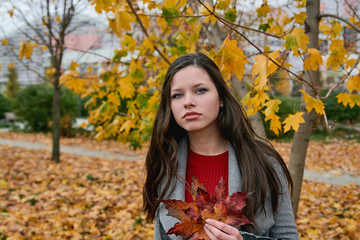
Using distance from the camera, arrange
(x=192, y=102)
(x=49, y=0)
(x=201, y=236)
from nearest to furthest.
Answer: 1. (x=201, y=236)
2. (x=192, y=102)
3. (x=49, y=0)

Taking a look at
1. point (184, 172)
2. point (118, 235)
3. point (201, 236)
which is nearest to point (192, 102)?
point (184, 172)

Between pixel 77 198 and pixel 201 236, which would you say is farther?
pixel 77 198

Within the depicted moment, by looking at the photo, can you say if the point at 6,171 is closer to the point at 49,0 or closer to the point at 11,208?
the point at 11,208

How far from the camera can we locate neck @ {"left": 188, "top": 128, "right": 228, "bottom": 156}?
1503mm

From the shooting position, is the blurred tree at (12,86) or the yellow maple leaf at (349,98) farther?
the blurred tree at (12,86)

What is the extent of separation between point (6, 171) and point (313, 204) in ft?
18.2

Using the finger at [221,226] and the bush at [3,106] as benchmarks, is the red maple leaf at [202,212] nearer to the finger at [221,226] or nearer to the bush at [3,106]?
the finger at [221,226]

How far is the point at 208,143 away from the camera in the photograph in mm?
1518

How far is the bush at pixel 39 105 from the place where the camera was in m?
11.9

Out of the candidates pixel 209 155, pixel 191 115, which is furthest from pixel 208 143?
pixel 191 115

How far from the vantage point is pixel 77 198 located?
13.6 ft

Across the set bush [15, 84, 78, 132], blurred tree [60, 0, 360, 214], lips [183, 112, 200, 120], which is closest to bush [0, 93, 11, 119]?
bush [15, 84, 78, 132]

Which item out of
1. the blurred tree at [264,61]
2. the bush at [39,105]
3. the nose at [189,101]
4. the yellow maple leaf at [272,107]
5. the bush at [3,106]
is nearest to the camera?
the nose at [189,101]

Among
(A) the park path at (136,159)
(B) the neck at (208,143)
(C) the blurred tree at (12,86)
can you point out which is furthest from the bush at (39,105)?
(C) the blurred tree at (12,86)
